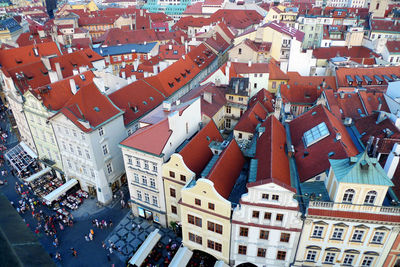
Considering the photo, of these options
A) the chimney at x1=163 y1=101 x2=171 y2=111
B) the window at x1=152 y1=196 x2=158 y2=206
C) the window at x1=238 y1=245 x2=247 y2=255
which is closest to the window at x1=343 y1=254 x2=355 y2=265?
the window at x1=238 y1=245 x2=247 y2=255

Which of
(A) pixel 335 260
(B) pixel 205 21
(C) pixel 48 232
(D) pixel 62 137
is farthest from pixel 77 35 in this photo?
(A) pixel 335 260

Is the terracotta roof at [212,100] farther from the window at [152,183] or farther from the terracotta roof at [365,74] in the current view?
the terracotta roof at [365,74]

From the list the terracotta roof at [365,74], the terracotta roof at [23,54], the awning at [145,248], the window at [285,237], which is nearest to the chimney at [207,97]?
the awning at [145,248]

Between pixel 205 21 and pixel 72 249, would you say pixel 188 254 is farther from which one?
pixel 205 21

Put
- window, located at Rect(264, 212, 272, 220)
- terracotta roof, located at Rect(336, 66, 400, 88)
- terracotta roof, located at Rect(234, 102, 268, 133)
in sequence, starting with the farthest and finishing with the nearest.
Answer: terracotta roof, located at Rect(336, 66, 400, 88)
terracotta roof, located at Rect(234, 102, 268, 133)
window, located at Rect(264, 212, 272, 220)

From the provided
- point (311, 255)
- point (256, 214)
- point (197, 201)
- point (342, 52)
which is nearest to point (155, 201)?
point (197, 201)

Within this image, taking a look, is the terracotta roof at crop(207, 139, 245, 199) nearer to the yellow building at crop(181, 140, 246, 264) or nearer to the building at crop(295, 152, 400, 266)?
the yellow building at crop(181, 140, 246, 264)

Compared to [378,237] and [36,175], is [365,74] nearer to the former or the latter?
[378,237]

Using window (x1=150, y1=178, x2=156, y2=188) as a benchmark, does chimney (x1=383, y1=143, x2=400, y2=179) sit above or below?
above
